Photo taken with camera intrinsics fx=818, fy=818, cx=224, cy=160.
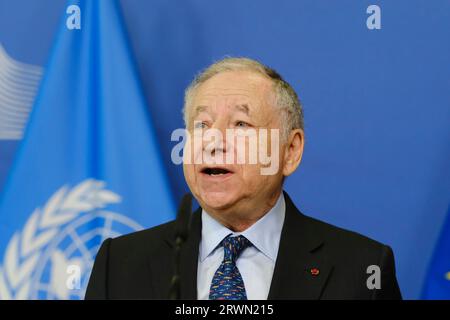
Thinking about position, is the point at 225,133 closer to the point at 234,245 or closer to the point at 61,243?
the point at 234,245

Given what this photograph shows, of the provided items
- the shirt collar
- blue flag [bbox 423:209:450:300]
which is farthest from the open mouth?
blue flag [bbox 423:209:450:300]

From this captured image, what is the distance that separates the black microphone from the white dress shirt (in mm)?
591

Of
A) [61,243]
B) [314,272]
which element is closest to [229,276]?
[314,272]

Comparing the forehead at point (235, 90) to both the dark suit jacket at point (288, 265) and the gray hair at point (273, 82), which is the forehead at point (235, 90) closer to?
the gray hair at point (273, 82)

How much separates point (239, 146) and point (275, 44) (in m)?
1.10

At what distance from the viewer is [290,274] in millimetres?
2031

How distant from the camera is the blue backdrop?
3051 millimetres

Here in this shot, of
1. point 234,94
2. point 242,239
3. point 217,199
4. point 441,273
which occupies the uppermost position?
point 234,94

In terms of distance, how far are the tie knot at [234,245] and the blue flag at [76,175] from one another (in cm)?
66

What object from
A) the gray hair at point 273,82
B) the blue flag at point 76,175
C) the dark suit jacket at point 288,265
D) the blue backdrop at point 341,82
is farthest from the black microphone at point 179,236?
the blue backdrop at point 341,82

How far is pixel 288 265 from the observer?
205 centimetres

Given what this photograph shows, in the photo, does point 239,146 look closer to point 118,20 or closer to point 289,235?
point 289,235

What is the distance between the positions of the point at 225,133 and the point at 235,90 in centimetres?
13

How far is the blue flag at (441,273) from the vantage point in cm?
290
